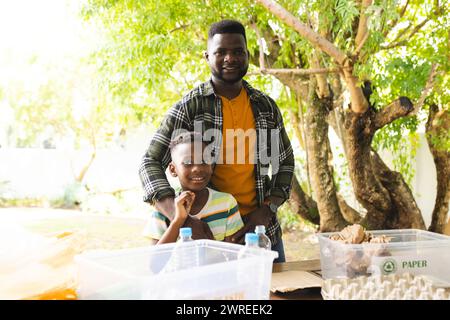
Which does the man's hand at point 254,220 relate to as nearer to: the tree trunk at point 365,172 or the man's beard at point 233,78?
the man's beard at point 233,78

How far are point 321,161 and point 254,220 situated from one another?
266 cm

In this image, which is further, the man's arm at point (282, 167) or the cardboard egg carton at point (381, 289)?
the man's arm at point (282, 167)

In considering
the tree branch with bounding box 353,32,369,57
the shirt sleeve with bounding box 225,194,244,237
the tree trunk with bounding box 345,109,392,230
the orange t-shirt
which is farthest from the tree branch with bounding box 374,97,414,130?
the shirt sleeve with bounding box 225,194,244,237

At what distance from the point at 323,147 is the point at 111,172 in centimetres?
640

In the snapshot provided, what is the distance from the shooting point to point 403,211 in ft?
14.7

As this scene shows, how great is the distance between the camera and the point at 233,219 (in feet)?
6.56

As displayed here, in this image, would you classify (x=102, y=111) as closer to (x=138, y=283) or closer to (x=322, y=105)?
(x=322, y=105)

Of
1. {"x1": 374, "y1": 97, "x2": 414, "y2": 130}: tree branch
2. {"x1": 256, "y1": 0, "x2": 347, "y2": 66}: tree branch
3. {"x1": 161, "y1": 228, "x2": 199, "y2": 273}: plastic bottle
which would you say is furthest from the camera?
{"x1": 374, "y1": 97, "x2": 414, "y2": 130}: tree branch

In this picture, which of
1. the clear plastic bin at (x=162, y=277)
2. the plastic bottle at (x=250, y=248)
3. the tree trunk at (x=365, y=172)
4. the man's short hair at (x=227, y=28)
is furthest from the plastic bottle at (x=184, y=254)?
the tree trunk at (x=365, y=172)

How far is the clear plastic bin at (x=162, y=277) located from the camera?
117 cm

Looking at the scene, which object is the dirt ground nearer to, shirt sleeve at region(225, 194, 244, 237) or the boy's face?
shirt sleeve at region(225, 194, 244, 237)

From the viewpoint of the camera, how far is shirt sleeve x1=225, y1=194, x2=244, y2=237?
1.98m

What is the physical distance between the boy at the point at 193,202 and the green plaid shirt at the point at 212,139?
7 centimetres

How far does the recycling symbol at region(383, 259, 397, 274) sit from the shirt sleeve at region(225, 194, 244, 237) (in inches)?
23.2
